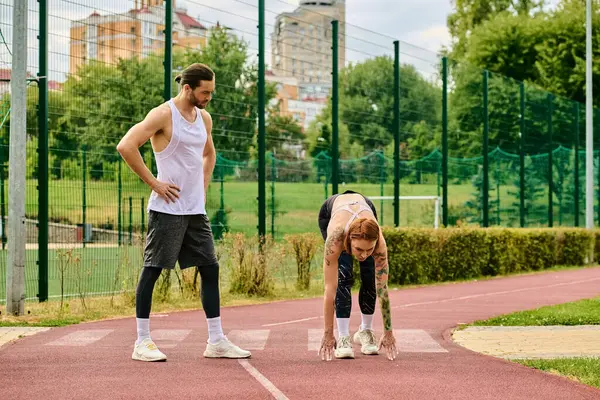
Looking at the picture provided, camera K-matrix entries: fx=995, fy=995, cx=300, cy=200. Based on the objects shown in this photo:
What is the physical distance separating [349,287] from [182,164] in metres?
A: 1.70

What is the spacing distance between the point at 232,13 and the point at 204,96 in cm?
898

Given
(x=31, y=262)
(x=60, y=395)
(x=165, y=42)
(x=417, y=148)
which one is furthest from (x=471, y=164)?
(x=60, y=395)

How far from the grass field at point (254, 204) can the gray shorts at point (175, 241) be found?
5439 mm

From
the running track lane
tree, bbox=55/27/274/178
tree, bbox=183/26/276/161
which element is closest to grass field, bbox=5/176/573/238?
tree, bbox=55/27/274/178

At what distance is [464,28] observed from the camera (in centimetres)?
6600

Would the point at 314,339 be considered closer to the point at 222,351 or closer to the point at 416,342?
the point at 416,342

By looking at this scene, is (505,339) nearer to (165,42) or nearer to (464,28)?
(165,42)

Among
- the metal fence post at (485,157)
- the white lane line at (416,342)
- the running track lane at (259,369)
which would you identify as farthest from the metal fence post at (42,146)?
the metal fence post at (485,157)

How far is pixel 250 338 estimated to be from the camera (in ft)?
30.2

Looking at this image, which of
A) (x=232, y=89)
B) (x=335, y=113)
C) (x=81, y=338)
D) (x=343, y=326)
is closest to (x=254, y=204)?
(x=232, y=89)

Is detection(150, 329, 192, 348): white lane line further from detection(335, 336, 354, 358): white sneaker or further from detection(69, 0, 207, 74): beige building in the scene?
detection(69, 0, 207, 74): beige building

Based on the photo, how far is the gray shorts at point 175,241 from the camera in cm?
747

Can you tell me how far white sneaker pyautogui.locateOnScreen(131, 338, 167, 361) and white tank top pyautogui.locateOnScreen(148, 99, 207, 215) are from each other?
1.01m

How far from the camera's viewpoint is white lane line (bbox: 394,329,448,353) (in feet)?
27.8
